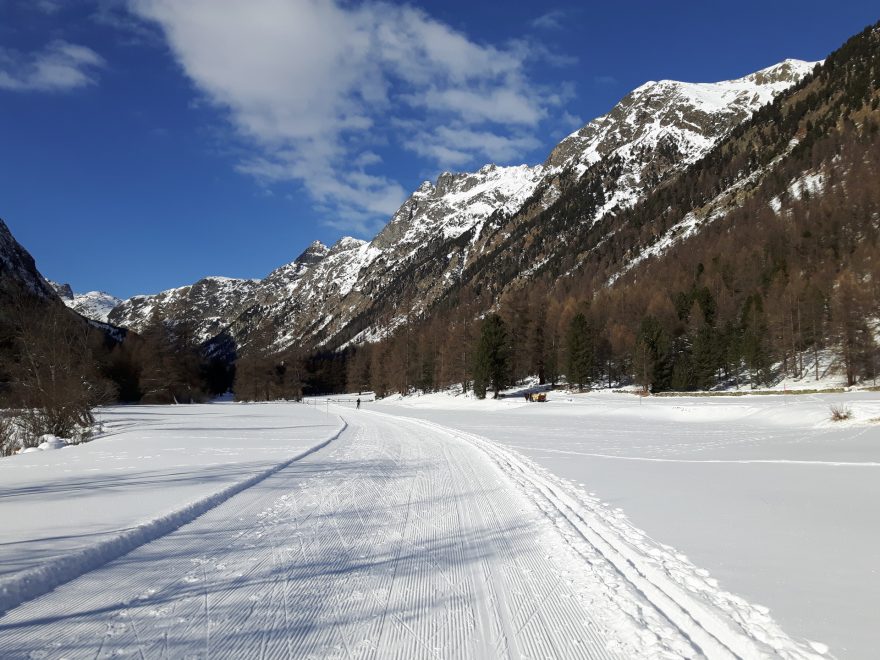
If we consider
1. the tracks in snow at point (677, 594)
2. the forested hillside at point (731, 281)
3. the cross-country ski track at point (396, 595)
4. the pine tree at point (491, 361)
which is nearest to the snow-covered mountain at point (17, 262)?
the forested hillside at point (731, 281)

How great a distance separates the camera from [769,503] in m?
7.45

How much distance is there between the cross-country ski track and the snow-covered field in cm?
41

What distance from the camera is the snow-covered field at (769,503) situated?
13.4 ft

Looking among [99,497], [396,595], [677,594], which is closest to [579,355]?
[99,497]

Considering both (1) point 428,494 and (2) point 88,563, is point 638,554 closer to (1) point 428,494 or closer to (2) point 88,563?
(1) point 428,494

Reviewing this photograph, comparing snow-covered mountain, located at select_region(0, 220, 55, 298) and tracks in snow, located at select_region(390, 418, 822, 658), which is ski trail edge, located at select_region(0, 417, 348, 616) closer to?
tracks in snow, located at select_region(390, 418, 822, 658)

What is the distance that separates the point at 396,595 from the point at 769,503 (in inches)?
255

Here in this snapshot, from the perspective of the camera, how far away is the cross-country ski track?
351cm

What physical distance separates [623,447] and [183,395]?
6671 cm

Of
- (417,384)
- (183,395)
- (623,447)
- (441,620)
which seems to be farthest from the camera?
(417,384)

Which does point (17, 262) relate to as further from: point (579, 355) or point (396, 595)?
point (396, 595)

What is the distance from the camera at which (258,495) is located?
8.60 m

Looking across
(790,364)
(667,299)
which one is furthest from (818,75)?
(790,364)

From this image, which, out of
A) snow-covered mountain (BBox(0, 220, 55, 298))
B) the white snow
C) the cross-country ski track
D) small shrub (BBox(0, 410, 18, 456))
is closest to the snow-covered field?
the cross-country ski track
